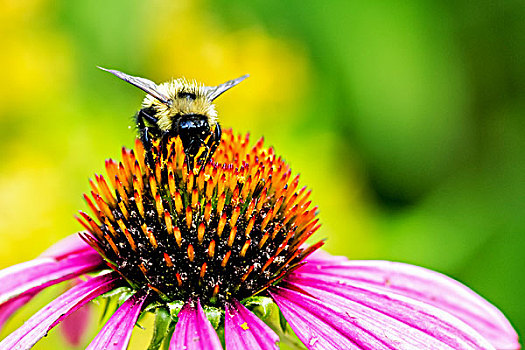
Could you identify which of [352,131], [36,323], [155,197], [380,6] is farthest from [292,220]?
[380,6]

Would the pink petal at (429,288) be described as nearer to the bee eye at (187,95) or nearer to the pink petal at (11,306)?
the bee eye at (187,95)

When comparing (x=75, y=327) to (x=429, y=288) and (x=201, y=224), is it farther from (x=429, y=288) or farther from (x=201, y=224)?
(x=429, y=288)

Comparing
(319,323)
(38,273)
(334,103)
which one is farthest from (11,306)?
(334,103)

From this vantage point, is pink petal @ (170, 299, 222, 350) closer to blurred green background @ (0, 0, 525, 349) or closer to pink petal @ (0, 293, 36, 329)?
pink petal @ (0, 293, 36, 329)

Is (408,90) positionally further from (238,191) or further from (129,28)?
(238,191)

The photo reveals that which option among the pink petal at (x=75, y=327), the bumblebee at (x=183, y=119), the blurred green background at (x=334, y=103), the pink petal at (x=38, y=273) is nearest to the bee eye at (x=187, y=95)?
the bumblebee at (x=183, y=119)

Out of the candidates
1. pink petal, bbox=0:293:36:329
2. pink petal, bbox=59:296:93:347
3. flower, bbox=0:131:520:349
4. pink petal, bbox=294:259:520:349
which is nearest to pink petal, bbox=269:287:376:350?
flower, bbox=0:131:520:349
